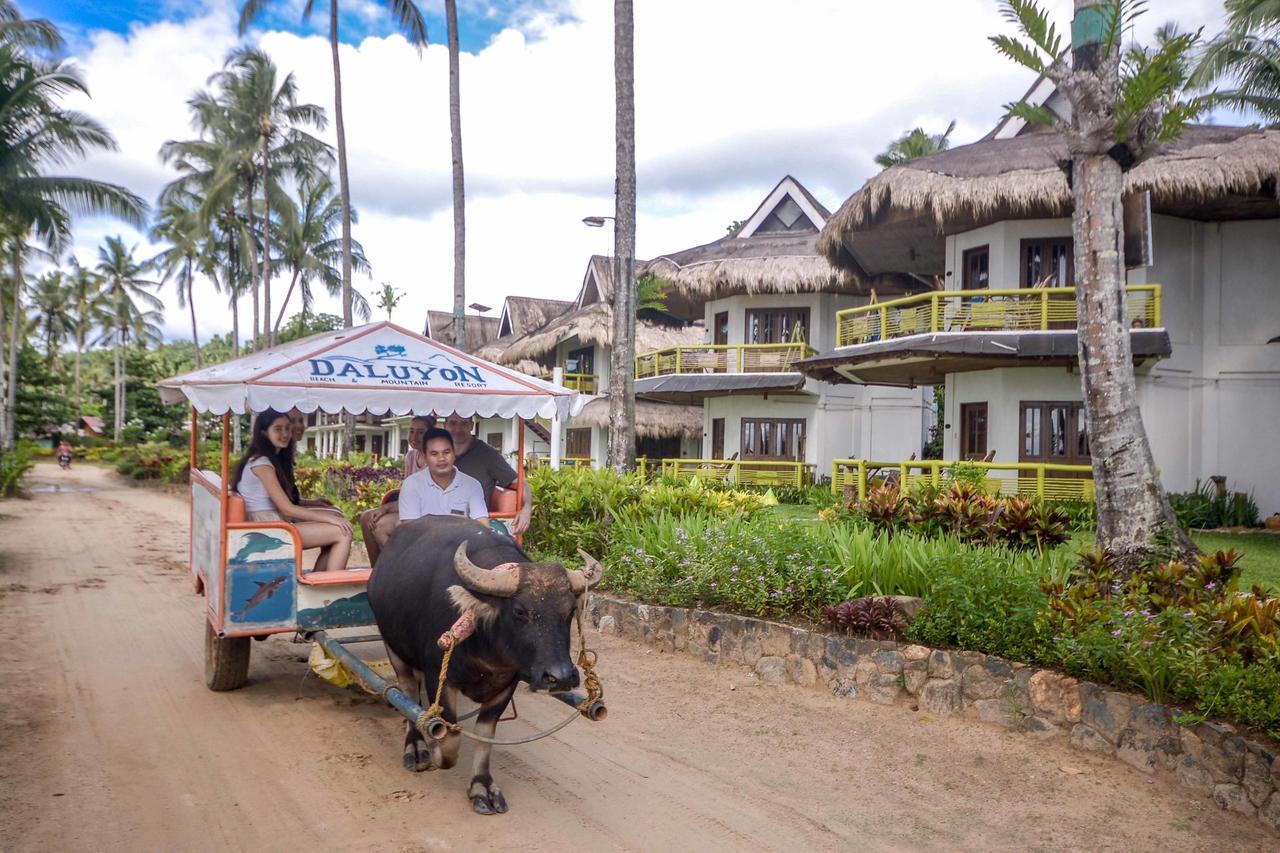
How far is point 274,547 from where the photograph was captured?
6281 millimetres

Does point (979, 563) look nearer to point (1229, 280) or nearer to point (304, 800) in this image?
point (304, 800)

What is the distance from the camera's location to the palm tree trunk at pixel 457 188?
66.3 ft

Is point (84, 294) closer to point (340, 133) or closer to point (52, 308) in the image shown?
point (52, 308)

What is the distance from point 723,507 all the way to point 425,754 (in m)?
6.19

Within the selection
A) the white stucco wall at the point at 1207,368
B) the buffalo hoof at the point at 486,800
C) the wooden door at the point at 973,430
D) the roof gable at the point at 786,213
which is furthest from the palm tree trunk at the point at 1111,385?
the roof gable at the point at 786,213

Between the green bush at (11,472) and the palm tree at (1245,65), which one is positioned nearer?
the palm tree at (1245,65)

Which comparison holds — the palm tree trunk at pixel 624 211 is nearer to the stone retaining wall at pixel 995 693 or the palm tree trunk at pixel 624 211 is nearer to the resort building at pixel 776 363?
the stone retaining wall at pixel 995 693

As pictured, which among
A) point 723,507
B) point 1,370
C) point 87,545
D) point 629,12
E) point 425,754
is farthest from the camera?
point 1,370

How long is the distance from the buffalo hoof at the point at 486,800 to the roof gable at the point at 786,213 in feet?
83.8

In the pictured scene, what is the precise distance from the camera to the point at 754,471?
1051 inches

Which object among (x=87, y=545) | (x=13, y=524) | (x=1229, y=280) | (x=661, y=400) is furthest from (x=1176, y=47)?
(x=661, y=400)

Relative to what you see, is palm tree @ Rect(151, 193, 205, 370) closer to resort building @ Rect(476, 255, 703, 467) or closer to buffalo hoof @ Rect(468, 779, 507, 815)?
resort building @ Rect(476, 255, 703, 467)

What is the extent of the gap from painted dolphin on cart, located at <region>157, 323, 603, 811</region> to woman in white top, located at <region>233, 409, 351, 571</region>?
0.52 ft

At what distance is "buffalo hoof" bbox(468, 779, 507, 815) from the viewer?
4777 millimetres
